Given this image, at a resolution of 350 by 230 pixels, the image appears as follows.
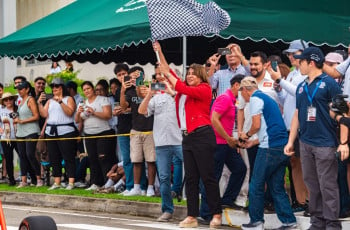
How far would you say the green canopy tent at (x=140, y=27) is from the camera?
53.4 feet

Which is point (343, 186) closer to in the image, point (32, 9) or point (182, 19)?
point (182, 19)

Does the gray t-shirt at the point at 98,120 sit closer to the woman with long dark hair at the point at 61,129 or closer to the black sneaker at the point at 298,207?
→ the woman with long dark hair at the point at 61,129

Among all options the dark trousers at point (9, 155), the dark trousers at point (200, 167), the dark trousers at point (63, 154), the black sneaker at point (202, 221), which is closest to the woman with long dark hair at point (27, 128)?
the dark trousers at point (9, 155)

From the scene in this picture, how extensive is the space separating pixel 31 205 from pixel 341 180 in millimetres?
7334

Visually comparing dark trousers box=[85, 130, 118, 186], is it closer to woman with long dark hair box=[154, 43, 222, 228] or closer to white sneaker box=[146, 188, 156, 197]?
white sneaker box=[146, 188, 156, 197]

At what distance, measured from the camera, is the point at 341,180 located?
12820mm

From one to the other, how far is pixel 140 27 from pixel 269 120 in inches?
155

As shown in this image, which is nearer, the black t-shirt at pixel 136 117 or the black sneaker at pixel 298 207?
the black sneaker at pixel 298 207

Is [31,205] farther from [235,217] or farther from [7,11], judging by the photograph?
[7,11]

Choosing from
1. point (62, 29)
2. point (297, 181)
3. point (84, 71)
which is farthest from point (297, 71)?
point (84, 71)

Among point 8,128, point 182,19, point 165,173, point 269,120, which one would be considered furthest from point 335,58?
point 8,128

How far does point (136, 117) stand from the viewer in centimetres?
1725

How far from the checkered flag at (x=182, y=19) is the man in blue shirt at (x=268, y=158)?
1.88 m

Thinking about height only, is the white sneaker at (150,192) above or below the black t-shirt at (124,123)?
below
